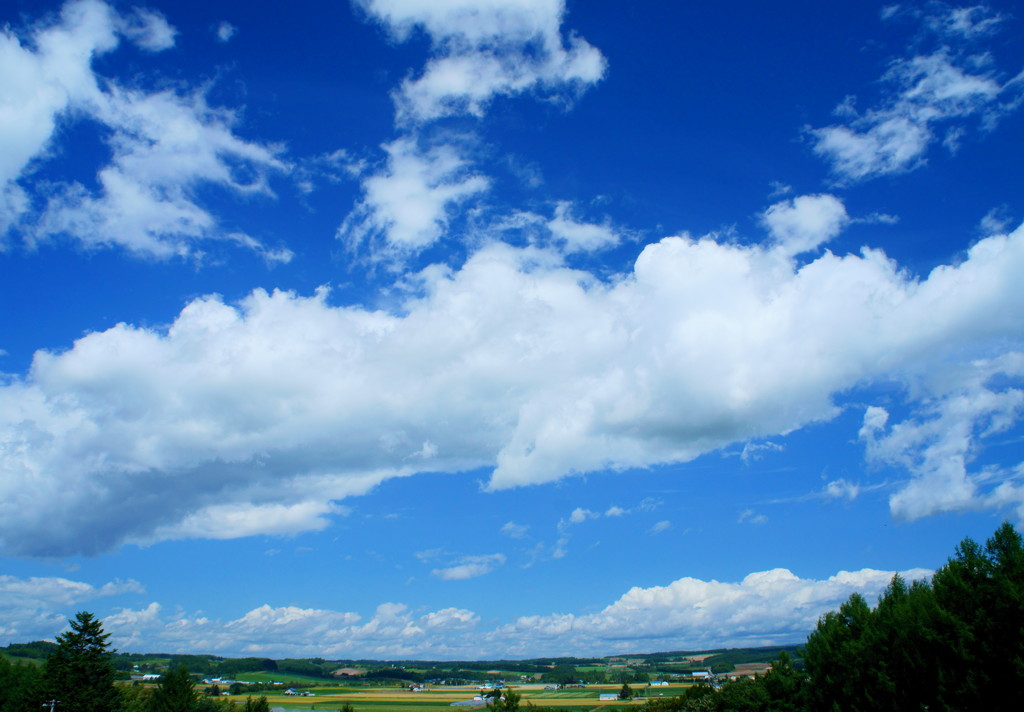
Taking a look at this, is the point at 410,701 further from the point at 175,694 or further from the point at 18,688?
the point at 18,688

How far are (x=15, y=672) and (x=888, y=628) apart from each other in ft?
337

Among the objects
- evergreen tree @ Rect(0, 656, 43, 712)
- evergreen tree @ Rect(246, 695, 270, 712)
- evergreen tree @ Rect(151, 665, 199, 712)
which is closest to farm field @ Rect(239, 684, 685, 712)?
evergreen tree @ Rect(246, 695, 270, 712)

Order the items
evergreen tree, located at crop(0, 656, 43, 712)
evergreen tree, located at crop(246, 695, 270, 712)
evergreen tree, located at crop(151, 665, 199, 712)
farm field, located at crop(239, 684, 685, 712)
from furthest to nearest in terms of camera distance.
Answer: farm field, located at crop(239, 684, 685, 712) → evergreen tree, located at crop(246, 695, 270, 712) → evergreen tree, located at crop(151, 665, 199, 712) → evergreen tree, located at crop(0, 656, 43, 712)

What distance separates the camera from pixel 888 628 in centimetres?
4791

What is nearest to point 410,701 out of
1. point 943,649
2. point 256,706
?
point 256,706

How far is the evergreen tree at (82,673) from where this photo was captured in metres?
74.4

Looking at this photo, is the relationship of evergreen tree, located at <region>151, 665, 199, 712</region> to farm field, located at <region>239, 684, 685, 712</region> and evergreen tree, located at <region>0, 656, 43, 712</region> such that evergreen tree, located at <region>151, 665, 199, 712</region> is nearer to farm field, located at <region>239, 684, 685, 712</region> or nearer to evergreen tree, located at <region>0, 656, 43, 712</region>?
evergreen tree, located at <region>0, 656, 43, 712</region>

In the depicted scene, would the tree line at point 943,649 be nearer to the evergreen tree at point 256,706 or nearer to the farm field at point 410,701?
the evergreen tree at point 256,706

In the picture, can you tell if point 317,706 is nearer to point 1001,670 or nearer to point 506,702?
point 506,702

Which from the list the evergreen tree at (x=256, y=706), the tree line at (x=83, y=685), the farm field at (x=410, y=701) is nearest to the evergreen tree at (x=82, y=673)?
the tree line at (x=83, y=685)

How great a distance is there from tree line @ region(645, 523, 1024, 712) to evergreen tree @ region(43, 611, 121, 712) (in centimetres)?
7137

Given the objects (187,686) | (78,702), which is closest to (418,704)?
(187,686)

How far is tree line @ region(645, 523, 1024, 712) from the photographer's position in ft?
129

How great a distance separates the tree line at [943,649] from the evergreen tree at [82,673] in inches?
2810
